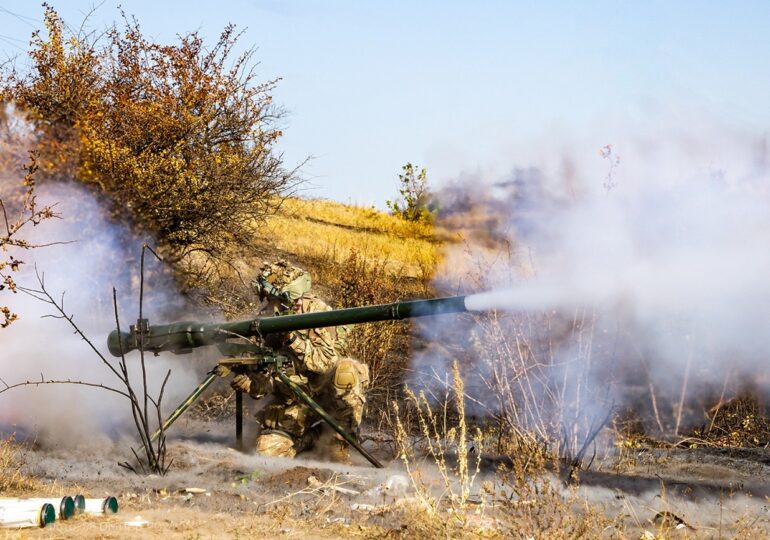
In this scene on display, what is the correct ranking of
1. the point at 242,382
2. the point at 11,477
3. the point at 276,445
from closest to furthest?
the point at 11,477 < the point at 242,382 < the point at 276,445

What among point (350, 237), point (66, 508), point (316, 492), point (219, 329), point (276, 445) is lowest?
point (316, 492)

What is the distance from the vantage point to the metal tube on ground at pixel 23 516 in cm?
697

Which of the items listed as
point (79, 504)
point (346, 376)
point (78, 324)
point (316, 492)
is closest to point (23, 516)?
point (79, 504)

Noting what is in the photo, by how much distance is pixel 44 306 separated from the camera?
504 inches

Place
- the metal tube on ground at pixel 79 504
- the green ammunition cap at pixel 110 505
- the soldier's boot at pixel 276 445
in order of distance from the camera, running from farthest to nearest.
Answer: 1. the soldier's boot at pixel 276 445
2. the green ammunition cap at pixel 110 505
3. the metal tube on ground at pixel 79 504

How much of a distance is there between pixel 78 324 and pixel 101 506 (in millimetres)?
6054

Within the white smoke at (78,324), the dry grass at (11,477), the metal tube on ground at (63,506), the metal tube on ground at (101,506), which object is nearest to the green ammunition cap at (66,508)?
the metal tube on ground at (63,506)

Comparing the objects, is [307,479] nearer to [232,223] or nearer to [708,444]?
[708,444]

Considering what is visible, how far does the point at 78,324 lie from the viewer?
1325cm

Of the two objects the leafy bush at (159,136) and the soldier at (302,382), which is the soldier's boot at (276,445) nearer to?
the soldier at (302,382)

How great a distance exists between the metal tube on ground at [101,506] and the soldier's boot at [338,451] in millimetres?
3206

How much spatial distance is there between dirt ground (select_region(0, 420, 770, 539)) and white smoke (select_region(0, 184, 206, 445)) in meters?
0.81

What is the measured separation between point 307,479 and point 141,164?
24.8 ft

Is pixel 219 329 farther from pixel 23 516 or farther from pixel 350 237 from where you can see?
pixel 350 237
